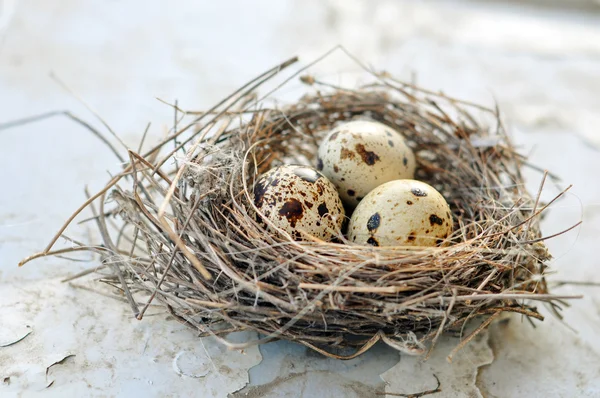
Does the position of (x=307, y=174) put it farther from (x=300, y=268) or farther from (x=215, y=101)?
(x=215, y=101)

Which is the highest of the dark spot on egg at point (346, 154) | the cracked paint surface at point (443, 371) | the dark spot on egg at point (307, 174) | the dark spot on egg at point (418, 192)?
the dark spot on egg at point (346, 154)

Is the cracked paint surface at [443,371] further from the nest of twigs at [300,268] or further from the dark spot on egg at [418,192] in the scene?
the dark spot on egg at [418,192]

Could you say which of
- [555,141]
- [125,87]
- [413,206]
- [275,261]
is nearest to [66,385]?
[275,261]

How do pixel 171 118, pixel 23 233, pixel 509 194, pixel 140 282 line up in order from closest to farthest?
1. pixel 140 282
2. pixel 509 194
3. pixel 23 233
4. pixel 171 118

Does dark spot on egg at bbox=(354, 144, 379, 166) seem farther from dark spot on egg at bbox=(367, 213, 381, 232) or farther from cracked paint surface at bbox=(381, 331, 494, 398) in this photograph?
cracked paint surface at bbox=(381, 331, 494, 398)

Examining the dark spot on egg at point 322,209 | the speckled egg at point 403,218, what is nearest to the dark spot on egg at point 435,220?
the speckled egg at point 403,218

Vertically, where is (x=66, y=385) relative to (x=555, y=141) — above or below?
below

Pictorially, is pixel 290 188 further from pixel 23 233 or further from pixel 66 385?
pixel 23 233

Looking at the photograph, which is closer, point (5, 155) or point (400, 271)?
point (400, 271)
